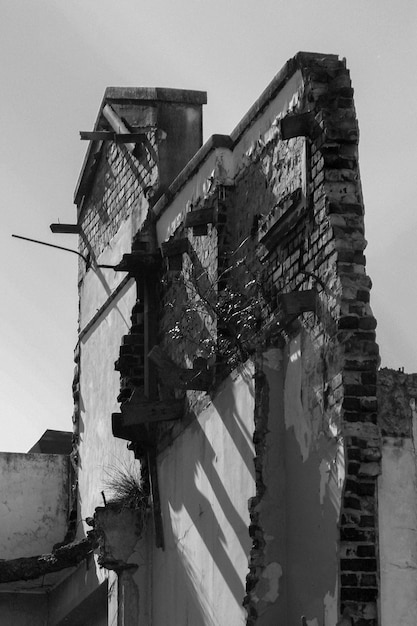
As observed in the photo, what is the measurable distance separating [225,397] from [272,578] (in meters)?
1.82

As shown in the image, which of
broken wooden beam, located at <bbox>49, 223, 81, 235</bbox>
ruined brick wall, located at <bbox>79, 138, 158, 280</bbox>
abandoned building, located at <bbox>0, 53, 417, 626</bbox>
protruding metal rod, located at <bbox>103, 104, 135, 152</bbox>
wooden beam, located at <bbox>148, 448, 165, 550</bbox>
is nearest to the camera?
abandoned building, located at <bbox>0, 53, 417, 626</bbox>

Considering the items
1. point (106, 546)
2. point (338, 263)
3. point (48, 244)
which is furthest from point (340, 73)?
point (48, 244)

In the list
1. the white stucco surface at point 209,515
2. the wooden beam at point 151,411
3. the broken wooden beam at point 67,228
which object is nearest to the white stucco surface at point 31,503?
the broken wooden beam at point 67,228

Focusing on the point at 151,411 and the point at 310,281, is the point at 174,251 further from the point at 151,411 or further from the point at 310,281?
the point at 310,281

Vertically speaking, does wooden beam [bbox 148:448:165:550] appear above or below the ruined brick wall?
below

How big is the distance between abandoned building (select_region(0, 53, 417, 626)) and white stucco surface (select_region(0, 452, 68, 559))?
3 cm

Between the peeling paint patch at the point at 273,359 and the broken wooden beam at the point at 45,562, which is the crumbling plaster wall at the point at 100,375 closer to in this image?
the broken wooden beam at the point at 45,562

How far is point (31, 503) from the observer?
18031 millimetres

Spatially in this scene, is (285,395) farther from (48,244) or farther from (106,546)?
(48,244)

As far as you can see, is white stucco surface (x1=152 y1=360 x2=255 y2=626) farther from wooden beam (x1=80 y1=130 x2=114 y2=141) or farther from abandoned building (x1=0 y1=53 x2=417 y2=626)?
wooden beam (x1=80 y1=130 x2=114 y2=141)

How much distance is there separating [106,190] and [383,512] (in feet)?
24.9

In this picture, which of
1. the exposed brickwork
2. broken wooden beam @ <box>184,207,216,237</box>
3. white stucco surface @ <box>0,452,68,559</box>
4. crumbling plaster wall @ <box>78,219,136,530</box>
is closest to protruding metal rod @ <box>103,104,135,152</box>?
crumbling plaster wall @ <box>78,219,136,530</box>

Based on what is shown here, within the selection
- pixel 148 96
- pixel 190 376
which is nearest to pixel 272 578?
pixel 190 376

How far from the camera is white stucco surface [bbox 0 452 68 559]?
1780 centimetres
